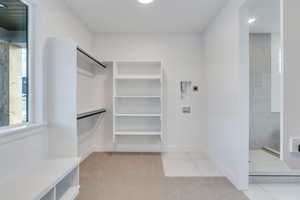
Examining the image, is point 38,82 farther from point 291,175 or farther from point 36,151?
point 291,175

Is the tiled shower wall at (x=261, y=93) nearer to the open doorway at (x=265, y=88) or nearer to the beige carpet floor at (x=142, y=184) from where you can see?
the open doorway at (x=265, y=88)

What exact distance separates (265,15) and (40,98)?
3656 millimetres

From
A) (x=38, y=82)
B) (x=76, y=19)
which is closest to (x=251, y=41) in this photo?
(x=76, y=19)

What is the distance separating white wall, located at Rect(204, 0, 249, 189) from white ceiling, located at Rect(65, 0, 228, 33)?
283 millimetres

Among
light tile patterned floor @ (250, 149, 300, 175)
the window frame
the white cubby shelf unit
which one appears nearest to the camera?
the window frame

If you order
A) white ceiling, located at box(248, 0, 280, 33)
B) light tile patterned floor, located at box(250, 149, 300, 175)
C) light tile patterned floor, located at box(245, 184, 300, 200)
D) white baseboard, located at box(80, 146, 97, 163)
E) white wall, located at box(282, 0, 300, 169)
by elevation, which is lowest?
light tile patterned floor, located at box(245, 184, 300, 200)

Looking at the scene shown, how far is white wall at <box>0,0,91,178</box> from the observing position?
6.01 feet

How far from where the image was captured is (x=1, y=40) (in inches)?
75.9

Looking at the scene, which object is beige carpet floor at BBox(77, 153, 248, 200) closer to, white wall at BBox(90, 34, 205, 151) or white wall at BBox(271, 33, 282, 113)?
white wall at BBox(90, 34, 205, 151)

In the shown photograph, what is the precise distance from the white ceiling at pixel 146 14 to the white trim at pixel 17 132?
6.17ft

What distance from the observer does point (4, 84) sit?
1944mm

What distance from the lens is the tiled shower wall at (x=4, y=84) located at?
75.0 inches

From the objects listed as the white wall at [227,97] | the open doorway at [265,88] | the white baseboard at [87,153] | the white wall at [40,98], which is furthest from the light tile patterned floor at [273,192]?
the white baseboard at [87,153]

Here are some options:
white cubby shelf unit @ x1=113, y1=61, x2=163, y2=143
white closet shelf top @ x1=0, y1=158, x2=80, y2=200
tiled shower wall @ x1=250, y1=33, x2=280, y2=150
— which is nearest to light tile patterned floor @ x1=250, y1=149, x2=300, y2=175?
tiled shower wall @ x1=250, y1=33, x2=280, y2=150
